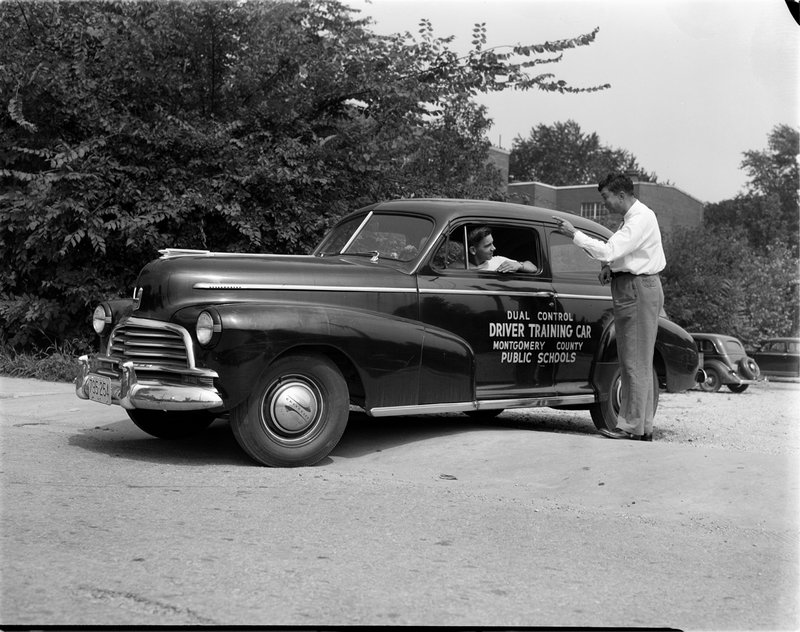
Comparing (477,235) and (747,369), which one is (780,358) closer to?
(747,369)

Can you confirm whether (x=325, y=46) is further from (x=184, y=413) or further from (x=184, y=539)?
(x=184, y=539)

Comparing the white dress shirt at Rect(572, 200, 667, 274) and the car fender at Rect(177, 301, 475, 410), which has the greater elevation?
the white dress shirt at Rect(572, 200, 667, 274)

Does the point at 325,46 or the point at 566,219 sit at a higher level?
the point at 325,46

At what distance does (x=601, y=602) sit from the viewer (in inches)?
141

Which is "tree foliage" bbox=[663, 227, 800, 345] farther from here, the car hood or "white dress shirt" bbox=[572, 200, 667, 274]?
the car hood

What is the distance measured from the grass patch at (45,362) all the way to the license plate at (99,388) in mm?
5087

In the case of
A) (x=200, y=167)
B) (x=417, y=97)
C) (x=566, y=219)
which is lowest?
(x=566, y=219)

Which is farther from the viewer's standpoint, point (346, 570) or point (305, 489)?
point (305, 489)

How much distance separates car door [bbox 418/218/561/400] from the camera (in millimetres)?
7102

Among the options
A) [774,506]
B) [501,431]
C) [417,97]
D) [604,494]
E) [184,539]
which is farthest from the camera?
[417,97]

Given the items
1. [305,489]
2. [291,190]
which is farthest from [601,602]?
[291,190]

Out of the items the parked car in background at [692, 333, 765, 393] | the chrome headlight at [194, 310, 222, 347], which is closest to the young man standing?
the chrome headlight at [194, 310, 222, 347]

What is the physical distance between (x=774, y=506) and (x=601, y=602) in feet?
7.02

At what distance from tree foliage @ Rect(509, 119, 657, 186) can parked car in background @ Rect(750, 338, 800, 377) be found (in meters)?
55.1
